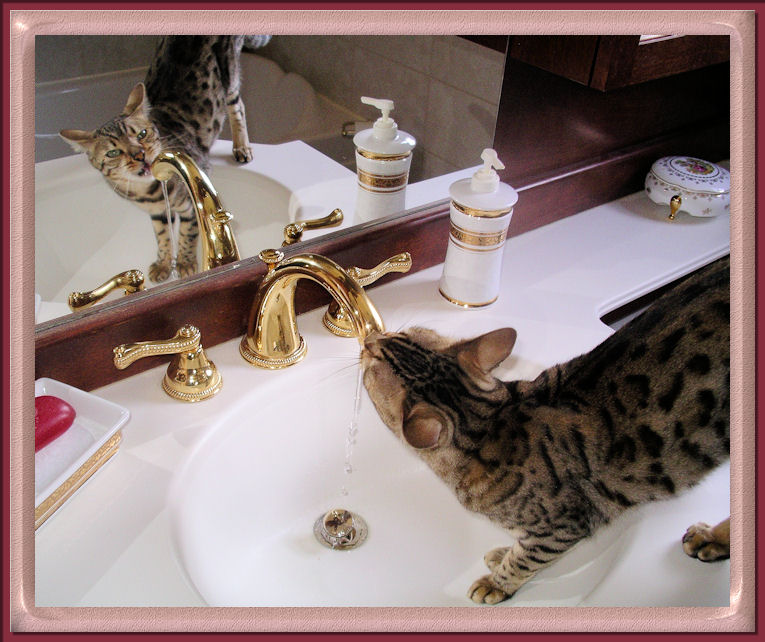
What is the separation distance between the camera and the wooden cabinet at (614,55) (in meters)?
0.83

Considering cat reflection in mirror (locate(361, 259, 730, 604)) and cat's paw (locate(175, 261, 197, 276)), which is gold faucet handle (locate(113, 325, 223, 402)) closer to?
cat's paw (locate(175, 261, 197, 276))

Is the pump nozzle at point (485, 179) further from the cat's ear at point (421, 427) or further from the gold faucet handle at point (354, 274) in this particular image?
the cat's ear at point (421, 427)


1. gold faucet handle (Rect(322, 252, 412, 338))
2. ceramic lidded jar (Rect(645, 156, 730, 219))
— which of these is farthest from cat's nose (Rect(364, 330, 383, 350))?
ceramic lidded jar (Rect(645, 156, 730, 219))

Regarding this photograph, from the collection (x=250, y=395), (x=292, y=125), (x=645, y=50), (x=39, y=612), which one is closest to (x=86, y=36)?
(x=292, y=125)

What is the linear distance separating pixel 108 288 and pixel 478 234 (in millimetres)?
434

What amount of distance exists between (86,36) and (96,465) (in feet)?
1.32

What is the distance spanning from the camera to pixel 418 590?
742mm

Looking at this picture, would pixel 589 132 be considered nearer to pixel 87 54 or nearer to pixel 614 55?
pixel 614 55

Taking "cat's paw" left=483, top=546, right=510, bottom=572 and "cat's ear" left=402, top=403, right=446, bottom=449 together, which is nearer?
"cat's ear" left=402, top=403, right=446, bottom=449

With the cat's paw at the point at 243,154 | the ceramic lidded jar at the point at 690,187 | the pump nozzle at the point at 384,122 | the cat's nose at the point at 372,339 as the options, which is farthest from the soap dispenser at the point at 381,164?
the ceramic lidded jar at the point at 690,187

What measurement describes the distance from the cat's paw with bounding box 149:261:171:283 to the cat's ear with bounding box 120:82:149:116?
159mm

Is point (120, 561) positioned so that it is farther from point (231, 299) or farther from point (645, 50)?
point (645, 50)

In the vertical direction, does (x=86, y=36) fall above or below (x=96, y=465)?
above

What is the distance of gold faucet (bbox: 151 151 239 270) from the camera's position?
0.72 metres
